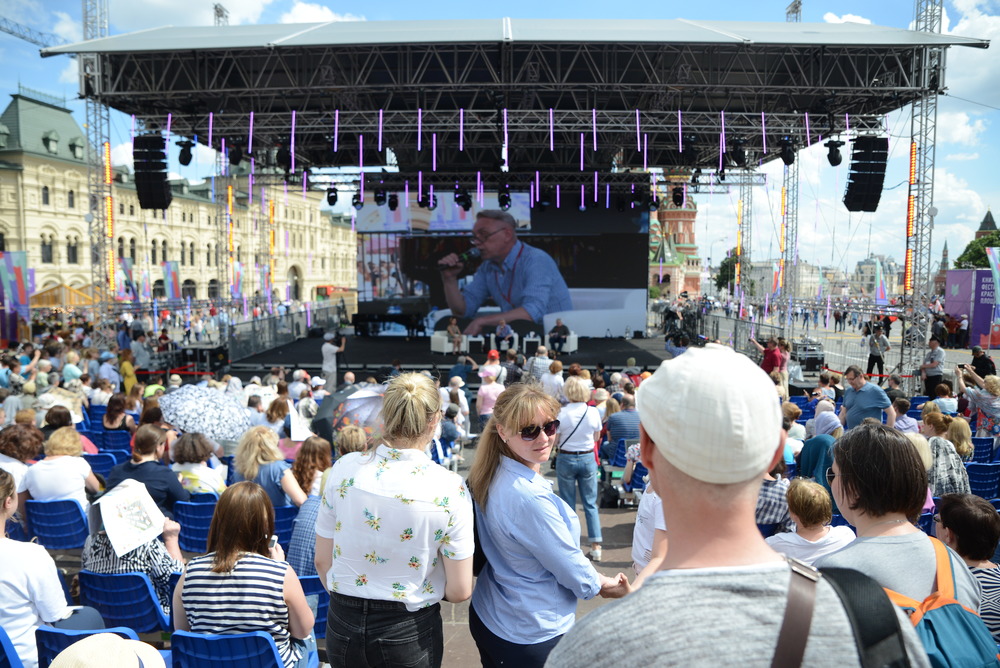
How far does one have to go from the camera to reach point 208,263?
6356 centimetres

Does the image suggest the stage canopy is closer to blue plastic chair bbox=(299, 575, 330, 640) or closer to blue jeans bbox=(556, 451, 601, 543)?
blue jeans bbox=(556, 451, 601, 543)

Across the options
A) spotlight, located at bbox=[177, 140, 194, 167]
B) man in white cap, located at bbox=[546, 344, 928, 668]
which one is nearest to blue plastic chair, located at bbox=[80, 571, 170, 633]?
man in white cap, located at bbox=[546, 344, 928, 668]

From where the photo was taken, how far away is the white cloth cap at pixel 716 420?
1.07m

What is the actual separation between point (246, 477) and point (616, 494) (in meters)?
4.19

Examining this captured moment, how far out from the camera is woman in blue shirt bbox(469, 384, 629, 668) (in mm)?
2424

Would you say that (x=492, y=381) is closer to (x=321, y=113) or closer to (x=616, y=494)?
(x=616, y=494)

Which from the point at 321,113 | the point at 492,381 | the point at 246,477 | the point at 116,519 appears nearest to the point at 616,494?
the point at 492,381

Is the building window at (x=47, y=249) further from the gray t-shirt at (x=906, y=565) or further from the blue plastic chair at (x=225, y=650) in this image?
the gray t-shirt at (x=906, y=565)

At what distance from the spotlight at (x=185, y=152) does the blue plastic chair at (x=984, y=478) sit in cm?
1716

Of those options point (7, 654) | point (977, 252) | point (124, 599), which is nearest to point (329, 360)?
point (124, 599)

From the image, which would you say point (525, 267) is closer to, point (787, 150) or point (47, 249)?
point (787, 150)

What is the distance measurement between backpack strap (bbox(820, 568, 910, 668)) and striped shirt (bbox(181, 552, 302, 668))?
239 centimetres

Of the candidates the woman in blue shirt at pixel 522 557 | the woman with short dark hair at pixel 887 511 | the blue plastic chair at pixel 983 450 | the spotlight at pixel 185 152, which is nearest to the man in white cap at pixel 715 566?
the woman with short dark hair at pixel 887 511

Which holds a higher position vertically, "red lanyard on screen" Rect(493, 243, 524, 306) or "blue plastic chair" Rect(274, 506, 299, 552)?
"red lanyard on screen" Rect(493, 243, 524, 306)
